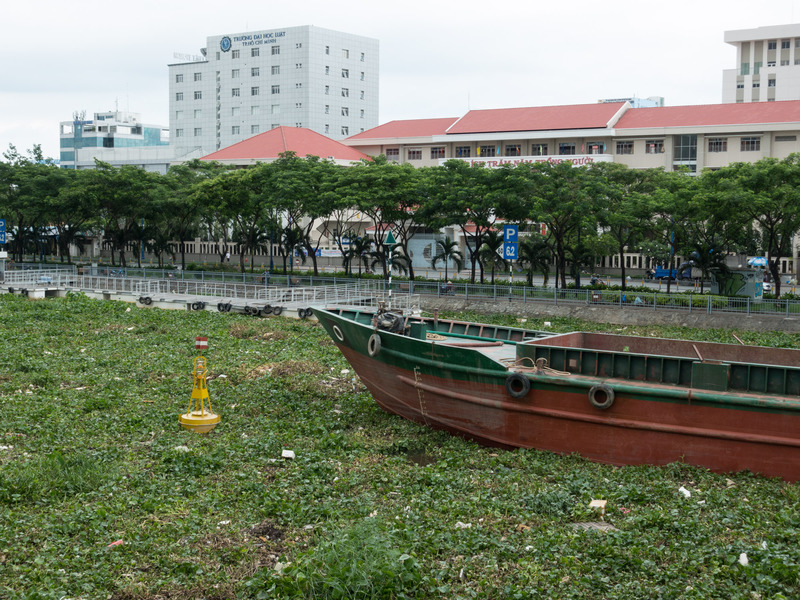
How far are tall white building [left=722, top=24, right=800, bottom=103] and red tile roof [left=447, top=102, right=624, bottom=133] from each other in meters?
36.4

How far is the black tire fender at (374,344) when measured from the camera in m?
16.2

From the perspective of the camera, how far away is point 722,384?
1323 centimetres

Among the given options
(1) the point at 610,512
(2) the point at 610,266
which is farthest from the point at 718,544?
(2) the point at 610,266

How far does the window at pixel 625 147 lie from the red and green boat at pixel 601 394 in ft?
153

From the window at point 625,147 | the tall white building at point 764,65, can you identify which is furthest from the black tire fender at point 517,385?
the tall white building at point 764,65

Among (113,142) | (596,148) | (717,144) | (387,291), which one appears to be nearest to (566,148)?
(596,148)

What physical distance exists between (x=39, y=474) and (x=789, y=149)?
5518 centimetres

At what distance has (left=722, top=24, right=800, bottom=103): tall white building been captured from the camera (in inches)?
3482

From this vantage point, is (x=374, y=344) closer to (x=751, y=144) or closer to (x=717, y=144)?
(x=751, y=144)

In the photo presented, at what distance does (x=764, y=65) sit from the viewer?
91.2 metres

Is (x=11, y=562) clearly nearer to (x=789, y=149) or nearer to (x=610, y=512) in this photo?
(x=610, y=512)

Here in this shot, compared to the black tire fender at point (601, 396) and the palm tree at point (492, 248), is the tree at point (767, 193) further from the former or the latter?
the black tire fender at point (601, 396)

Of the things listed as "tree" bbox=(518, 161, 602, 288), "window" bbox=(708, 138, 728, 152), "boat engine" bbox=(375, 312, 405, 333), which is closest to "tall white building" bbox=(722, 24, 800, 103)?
"window" bbox=(708, 138, 728, 152)

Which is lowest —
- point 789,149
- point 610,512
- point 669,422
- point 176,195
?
point 610,512
